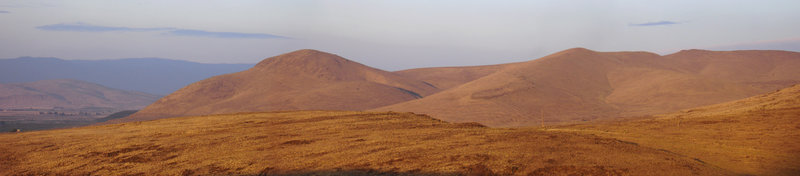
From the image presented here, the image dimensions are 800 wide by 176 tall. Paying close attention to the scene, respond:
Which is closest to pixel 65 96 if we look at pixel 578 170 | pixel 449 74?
pixel 449 74

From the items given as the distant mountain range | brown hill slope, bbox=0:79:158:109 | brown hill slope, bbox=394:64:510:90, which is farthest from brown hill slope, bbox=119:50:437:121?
brown hill slope, bbox=0:79:158:109

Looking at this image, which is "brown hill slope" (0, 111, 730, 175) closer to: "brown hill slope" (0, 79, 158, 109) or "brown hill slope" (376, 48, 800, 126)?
"brown hill slope" (376, 48, 800, 126)

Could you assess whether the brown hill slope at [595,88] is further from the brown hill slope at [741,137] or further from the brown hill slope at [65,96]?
the brown hill slope at [65,96]

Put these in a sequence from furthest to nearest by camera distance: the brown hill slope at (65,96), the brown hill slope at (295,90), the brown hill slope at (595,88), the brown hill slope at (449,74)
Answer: the brown hill slope at (65,96) → the brown hill slope at (449,74) → the brown hill slope at (295,90) → the brown hill slope at (595,88)

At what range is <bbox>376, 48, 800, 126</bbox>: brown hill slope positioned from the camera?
5484cm

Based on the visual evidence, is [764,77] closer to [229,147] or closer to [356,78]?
[356,78]

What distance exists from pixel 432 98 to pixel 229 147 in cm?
5237

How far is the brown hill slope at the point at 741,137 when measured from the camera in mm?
14156

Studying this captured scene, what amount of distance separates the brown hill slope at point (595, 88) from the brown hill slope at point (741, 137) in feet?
78.9

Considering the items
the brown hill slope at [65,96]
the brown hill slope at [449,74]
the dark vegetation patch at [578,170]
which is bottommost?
the dark vegetation patch at [578,170]

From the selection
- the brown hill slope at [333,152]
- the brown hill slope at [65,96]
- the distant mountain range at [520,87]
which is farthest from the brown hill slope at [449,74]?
the brown hill slope at [333,152]

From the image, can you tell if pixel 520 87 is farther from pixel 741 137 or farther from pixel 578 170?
pixel 578 170

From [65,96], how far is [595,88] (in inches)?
5673

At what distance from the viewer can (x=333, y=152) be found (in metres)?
14.2
